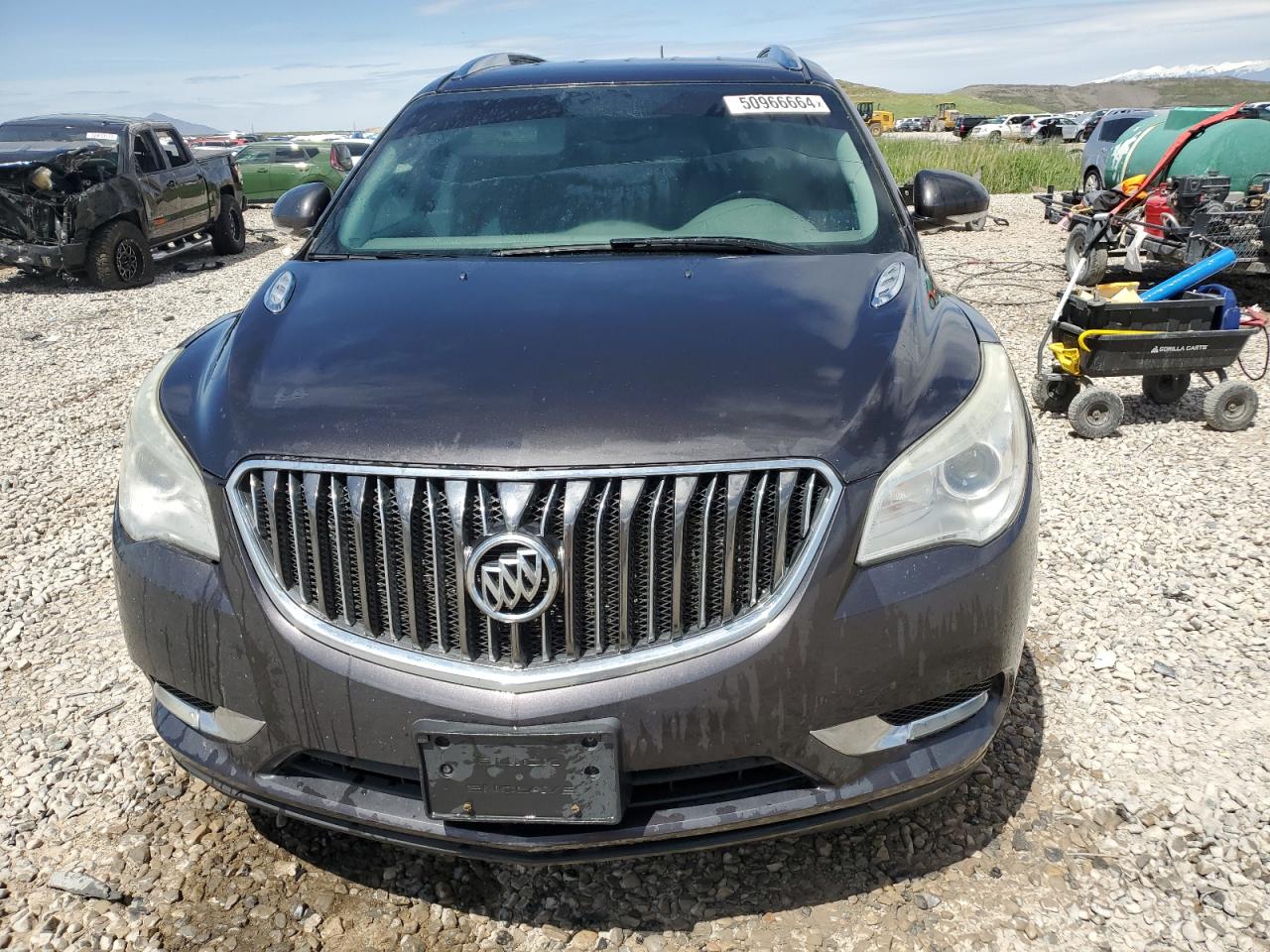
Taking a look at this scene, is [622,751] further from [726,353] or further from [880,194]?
[880,194]

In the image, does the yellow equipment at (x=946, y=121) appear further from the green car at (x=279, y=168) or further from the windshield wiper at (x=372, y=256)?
the windshield wiper at (x=372, y=256)

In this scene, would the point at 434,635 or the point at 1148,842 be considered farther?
the point at 1148,842

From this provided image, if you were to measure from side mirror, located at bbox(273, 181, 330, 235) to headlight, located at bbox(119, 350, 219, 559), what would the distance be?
1572 millimetres

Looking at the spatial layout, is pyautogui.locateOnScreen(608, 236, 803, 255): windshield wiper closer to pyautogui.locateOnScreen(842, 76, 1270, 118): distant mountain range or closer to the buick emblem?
the buick emblem

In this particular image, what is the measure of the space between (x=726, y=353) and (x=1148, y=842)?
163cm

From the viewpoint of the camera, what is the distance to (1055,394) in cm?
584

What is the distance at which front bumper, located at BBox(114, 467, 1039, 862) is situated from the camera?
179 centimetres

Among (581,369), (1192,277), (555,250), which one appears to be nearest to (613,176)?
(555,250)

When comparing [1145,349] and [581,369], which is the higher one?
[581,369]

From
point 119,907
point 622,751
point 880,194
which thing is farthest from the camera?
point 880,194

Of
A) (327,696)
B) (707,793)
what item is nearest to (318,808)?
(327,696)

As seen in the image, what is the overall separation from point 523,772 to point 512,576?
0.37 metres

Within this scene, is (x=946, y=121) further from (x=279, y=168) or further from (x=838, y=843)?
(x=838, y=843)

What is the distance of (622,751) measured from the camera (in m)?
1.79
